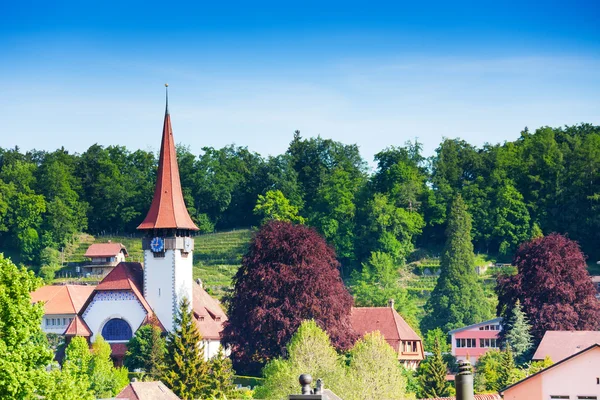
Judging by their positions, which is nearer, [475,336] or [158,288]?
[158,288]

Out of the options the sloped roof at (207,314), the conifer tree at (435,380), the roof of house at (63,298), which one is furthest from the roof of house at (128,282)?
the conifer tree at (435,380)

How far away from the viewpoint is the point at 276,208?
431 ft

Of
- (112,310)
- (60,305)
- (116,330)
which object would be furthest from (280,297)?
(60,305)

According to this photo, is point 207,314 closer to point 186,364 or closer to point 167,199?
point 167,199

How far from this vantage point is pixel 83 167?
478 ft

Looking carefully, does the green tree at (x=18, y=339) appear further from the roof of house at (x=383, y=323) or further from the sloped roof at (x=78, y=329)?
the roof of house at (x=383, y=323)

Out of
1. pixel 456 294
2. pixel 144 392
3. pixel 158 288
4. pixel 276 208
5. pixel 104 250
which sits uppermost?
pixel 276 208

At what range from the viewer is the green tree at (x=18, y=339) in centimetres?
3294

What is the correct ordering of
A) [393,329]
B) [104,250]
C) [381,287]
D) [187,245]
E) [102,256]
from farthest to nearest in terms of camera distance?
[104,250] < [102,256] < [381,287] < [187,245] < [393,329]

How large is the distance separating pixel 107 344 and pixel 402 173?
5319 cm

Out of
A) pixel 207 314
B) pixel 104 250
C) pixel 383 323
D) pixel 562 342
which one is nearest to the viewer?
pixel 562 342

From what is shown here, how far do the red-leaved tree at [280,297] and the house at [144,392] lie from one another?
489 inches

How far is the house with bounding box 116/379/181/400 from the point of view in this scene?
193ft

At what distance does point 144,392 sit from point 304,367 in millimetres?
6432
